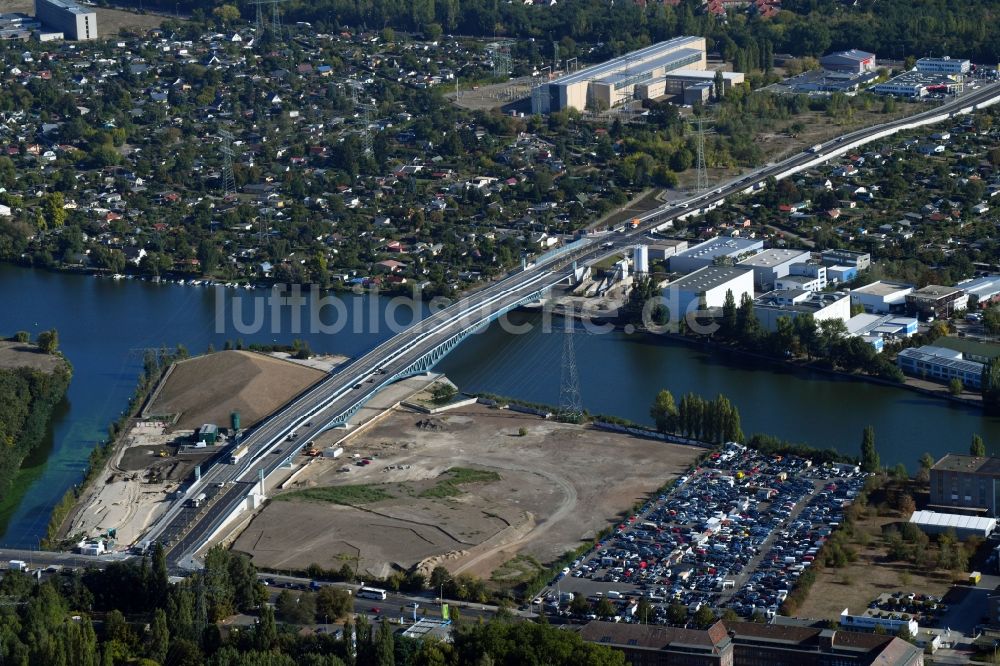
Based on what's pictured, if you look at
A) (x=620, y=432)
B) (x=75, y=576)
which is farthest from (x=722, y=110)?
(x=75, y=576)

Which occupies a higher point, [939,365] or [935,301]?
[935,301]

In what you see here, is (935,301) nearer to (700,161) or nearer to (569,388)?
(569,388)

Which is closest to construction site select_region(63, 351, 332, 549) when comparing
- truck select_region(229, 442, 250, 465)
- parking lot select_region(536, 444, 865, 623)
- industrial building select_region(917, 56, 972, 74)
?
truck select_region(229, 442, 250, 465)

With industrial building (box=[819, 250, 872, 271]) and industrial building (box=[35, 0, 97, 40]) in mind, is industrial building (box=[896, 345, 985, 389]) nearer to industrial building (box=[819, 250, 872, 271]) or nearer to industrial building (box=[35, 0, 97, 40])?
industrial building (box=[819, 250, 872, 271])

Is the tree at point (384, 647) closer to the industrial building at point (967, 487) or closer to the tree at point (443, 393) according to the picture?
the industrial building at point (967, 487)

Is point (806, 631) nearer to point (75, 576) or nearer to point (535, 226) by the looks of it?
point (75, 576)

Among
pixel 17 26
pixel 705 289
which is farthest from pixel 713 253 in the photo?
pixel 17 26
